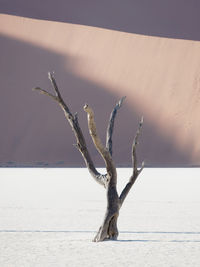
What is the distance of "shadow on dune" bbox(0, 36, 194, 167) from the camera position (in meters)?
35.2

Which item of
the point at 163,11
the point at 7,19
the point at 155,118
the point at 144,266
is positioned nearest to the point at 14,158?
the point at 155,118

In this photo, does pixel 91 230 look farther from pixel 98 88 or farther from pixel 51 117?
pixel 98 88

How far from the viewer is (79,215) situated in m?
9.09

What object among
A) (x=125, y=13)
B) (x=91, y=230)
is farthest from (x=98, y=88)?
(x=91, y=230)

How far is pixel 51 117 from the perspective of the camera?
37469mm

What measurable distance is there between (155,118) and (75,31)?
935cm

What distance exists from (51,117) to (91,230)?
99.0 ft

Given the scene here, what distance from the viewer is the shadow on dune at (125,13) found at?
44062mm

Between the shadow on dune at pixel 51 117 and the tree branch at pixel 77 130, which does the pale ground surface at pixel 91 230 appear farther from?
the shadow on dune at pixel 51 117

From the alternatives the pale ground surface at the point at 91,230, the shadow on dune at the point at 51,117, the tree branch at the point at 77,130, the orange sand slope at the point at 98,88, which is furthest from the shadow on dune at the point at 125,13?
the tree branch at the point at 77,130

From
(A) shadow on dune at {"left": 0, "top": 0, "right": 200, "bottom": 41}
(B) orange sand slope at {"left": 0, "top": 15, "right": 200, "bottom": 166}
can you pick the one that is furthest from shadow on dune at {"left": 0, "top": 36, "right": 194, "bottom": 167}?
(A) shadow on dune at {"left": 0, "top": 0, "right": 200, "bottom": 41}

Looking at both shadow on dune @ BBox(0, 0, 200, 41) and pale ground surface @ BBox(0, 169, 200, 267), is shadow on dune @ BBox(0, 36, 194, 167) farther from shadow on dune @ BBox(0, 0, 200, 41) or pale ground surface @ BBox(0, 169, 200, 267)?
pale ground surface @ BBox(0, 169, 200, 267)

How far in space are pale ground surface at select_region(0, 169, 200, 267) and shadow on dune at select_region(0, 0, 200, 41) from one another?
31.7m

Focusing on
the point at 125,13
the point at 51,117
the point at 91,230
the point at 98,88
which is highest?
the point at 91,230
